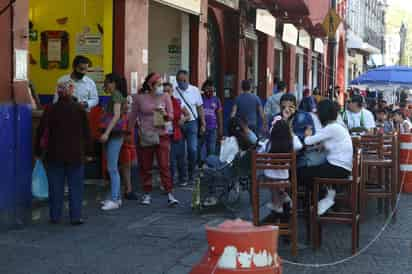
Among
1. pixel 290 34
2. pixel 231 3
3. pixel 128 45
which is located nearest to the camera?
pixel 128 45

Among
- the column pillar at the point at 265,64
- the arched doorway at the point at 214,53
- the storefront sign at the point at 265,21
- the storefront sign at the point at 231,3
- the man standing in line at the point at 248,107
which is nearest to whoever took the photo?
the man standing in line at the point at 248,107

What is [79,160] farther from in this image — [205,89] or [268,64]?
[268,64]

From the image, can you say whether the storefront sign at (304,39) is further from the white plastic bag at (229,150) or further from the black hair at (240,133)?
the white plastic bag at (229,150)

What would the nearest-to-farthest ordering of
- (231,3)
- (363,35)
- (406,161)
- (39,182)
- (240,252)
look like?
(240,252), (39,182), (406,161), (231,3), (363,35)

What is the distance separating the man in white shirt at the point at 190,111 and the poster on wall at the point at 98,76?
1.39 meters

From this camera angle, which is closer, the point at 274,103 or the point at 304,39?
the point at 274,103

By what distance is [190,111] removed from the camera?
12.5 m

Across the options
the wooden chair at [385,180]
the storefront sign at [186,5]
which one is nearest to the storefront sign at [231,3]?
the storefront sign at [186,5]

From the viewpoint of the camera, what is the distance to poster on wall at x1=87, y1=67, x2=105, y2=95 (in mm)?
11836

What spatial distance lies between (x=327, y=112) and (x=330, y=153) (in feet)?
1.61

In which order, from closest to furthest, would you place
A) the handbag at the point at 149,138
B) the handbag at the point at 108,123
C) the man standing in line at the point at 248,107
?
1. the handbag at the point at 108,123
2. the handbag at the point at 149,138
3. the man standing in line at the point at 248,107

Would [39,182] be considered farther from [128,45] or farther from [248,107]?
[248,107]

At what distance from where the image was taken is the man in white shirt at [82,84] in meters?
9.89

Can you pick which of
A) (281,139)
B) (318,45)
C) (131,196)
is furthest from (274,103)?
(318,45)
